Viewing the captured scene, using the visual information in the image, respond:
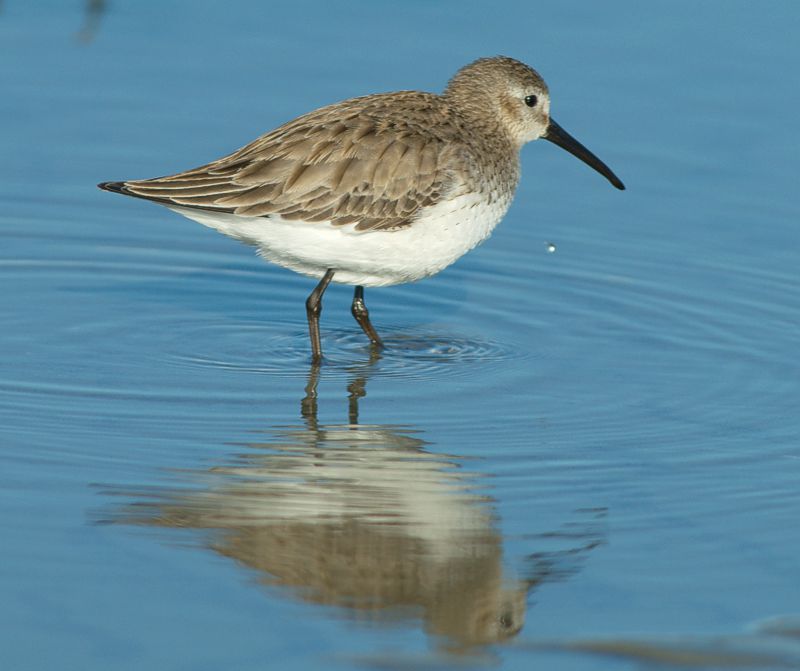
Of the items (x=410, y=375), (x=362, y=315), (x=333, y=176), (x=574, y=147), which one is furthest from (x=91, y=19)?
(x=410, y=375)

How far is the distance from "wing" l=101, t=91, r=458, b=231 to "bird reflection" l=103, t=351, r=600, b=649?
178 centimetres

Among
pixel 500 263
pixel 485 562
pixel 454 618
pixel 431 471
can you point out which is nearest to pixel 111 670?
pixel 454 618

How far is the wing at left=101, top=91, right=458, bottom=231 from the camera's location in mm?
10406

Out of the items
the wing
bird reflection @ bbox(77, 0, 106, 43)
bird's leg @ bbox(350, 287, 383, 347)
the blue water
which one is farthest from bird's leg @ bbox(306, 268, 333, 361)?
bird reflection @ bbox(77, 0, 106, 43)

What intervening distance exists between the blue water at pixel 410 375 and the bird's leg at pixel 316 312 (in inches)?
5.4

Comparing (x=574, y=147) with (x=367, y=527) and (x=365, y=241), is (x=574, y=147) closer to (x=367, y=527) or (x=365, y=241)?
(x=365, y=241)

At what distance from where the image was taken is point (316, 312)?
436 inches

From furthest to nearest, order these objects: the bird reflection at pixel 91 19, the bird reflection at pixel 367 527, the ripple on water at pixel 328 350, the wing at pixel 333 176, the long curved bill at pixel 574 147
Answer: the bird reflection at pixel 91 19 < the long curved bill at pixel 574 147 < the ripple on water at pixel 328 350 < the wing at pixel 333 176 < the bird reflection at pixel 367 527

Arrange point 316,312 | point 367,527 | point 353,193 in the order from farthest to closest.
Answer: point 316,312, point 353,193, point 367,527

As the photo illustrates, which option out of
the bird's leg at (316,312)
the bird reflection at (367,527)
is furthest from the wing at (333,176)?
the bird reflection at (367,527)

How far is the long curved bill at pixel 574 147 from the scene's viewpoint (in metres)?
12.3

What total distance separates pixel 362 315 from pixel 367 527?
12.2 feet

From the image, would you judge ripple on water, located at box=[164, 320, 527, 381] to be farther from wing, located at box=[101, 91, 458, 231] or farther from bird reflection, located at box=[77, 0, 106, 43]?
bird reflection, located at box=[77, 0, 106, 43]

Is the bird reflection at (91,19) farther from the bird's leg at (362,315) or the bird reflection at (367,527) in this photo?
the bird reflection at (367,527)
